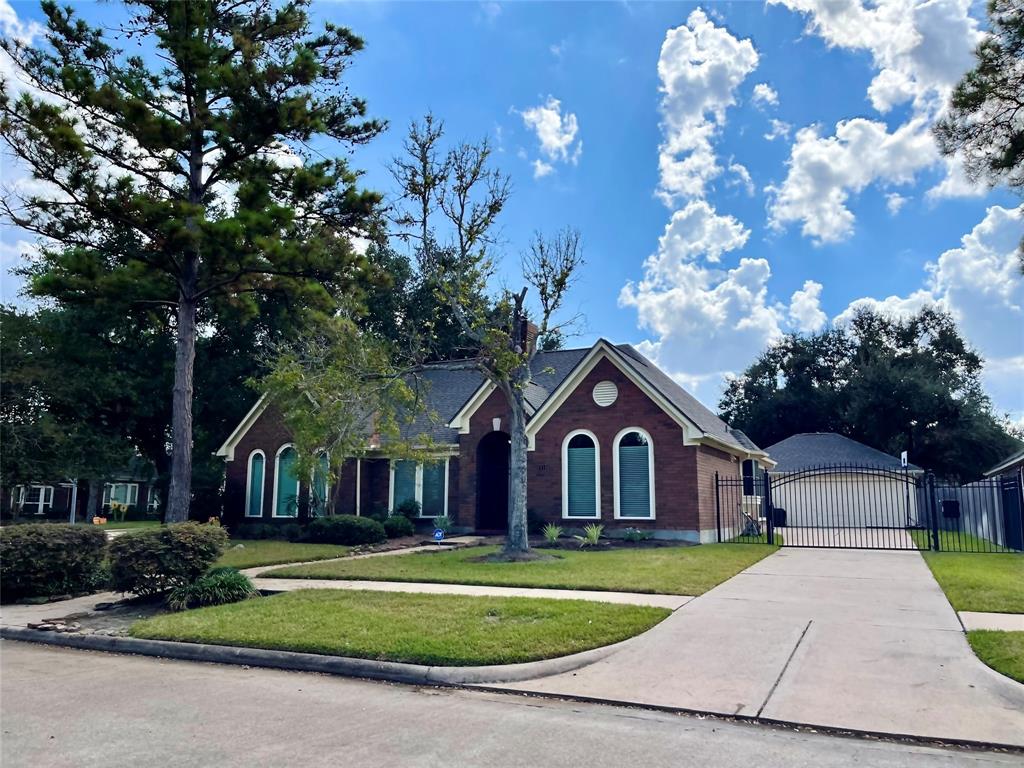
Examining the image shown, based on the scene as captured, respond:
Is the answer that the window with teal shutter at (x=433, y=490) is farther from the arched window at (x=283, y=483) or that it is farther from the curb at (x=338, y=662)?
the curb at (x=338, y=662)

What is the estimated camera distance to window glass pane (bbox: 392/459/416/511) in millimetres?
25469

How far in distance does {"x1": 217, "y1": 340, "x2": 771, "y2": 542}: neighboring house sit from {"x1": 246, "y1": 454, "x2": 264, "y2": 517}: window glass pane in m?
0.04

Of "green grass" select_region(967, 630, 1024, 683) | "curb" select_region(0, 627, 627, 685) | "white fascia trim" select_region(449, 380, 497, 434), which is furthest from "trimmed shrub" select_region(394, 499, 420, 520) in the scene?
"green grass" select_region(967, 630, 1024, 683)

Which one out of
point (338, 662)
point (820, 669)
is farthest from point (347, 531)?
point (820, 669)

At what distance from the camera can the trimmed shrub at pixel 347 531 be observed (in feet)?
67.5

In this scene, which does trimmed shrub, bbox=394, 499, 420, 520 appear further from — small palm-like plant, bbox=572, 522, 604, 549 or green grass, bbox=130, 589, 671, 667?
green grass, bbox=130, 589, 671, 667

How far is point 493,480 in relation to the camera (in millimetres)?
25250

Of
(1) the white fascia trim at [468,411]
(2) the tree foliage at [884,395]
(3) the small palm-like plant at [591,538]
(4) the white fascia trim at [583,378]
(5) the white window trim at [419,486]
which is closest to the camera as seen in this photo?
(3) the small palm-like plant at [591,538]

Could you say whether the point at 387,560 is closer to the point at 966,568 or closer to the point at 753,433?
the point at 966,568

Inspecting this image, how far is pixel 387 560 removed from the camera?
1625 centimetres

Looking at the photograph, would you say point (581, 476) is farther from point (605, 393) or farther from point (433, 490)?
point (433, 490)

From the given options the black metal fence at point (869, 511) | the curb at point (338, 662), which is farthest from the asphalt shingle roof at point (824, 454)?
the curb at point (338, 662)

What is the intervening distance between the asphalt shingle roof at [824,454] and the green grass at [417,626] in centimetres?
2983

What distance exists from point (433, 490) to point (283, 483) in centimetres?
620
